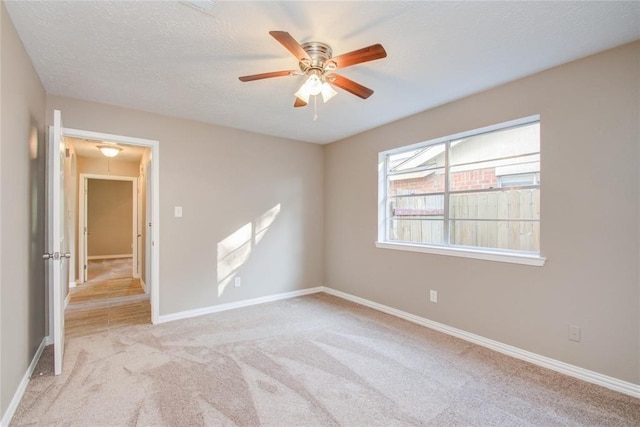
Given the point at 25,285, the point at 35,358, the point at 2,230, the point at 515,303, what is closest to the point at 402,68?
the point at 515,303

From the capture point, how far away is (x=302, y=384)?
2227 mm

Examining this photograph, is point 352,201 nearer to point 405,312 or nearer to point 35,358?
point 405,312

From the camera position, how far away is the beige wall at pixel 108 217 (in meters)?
8.47

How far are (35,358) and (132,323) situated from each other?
3.29 feet

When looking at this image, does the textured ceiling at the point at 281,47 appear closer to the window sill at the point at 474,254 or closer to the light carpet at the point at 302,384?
the window sill at the point at 474,254

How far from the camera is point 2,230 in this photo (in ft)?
5.74

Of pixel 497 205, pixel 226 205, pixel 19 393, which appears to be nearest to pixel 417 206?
pixel 497 205

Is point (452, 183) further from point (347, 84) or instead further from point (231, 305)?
point (231, 305)

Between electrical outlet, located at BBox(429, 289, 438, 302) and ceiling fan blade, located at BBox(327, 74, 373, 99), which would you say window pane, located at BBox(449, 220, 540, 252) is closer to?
electrical outlet, located at BBox(429, 289, 438, 302)

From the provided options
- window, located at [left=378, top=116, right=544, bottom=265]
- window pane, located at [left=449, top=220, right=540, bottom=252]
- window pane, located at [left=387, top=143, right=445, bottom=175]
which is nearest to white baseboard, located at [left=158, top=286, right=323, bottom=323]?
window, located at [left=378, top=116, right=544, bottom=265]

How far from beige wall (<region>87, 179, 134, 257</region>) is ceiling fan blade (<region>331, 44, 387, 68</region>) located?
9.04m

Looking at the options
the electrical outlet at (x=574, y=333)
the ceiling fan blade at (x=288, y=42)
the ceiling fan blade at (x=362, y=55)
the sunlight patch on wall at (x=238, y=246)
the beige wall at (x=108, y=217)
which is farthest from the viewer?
the beige wall at (x=108, y=217)

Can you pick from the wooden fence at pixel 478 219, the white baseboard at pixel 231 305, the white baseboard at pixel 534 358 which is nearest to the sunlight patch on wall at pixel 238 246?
the white baseboard at pixel 231 305

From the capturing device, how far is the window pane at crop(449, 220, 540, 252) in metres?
2.70
